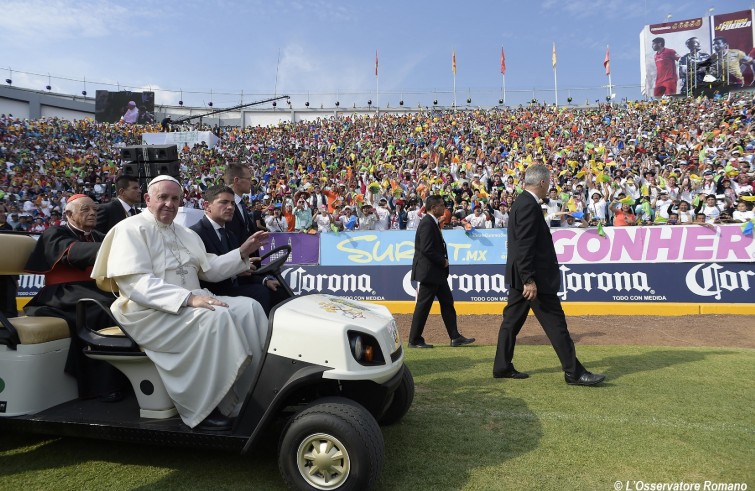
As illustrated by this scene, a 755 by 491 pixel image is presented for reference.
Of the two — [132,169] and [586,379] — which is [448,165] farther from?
[586,379]

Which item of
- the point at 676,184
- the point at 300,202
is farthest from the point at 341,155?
the point at 676,184

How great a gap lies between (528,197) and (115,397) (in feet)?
13.1

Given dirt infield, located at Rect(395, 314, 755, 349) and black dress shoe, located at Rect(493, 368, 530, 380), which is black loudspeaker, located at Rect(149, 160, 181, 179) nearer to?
dirt infield, located at Rect(395, 314, 755, 349)

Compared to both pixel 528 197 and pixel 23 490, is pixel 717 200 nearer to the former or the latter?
pixel 528 197

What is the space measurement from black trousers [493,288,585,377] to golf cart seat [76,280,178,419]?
10.7 ft

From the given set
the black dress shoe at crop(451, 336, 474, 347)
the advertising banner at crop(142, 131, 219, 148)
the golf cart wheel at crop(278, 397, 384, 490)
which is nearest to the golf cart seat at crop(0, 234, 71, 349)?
the golf cart wheel at crop(278, 397, 384, 490)

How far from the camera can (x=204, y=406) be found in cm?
289

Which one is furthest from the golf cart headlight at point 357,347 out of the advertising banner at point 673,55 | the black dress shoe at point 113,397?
the advertising banner at point 673,55

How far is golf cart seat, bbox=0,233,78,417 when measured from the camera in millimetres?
3088

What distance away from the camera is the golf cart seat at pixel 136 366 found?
307 cm

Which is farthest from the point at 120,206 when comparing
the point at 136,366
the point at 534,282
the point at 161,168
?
the point at 534,282

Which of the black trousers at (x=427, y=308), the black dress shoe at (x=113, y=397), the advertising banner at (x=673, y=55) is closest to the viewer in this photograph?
the black dress shoe at (x=113, y=397)

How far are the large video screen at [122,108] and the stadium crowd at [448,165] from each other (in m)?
8.70

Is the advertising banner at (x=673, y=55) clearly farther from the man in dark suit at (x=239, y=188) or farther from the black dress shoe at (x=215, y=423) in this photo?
the black dress shoe at (x=215, y=423)
